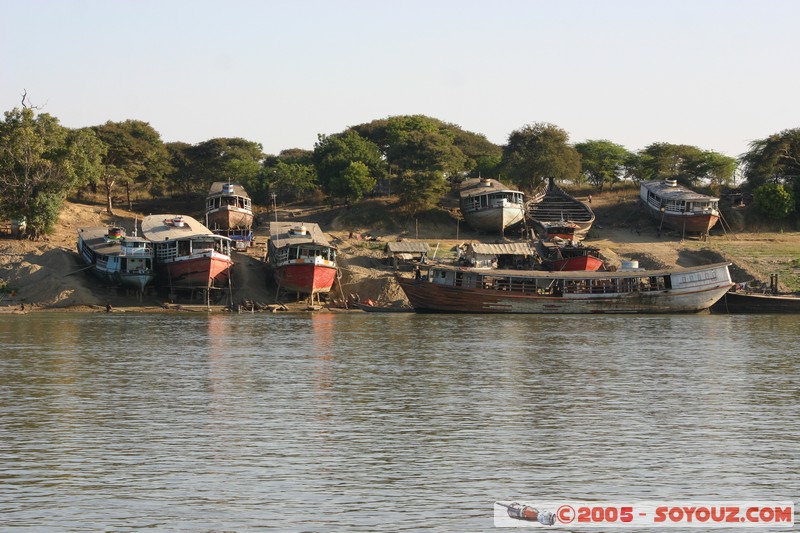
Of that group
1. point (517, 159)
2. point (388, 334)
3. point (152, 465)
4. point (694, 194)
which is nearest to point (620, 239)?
point (694, 194)

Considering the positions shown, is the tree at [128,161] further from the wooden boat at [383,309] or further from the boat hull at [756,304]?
the boat hull at [756,304]

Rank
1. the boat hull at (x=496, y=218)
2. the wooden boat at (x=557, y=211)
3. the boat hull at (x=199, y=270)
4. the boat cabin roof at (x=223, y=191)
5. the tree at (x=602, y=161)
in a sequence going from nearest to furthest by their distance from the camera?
1. the boat hull at (x=199, y=270)
2. the wooden boat at (x=557, y=211)
3. the boat hull at (x=496, y=218)
4. the boat cabin roof at (x=223, y=191)
5. the tree at (x=602, y=161)

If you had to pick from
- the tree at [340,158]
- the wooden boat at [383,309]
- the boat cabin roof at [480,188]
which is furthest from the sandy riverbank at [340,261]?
the tree at [340,158]

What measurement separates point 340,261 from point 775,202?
35753 mm

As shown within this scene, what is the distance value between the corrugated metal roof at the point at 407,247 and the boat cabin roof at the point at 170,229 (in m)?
11.4

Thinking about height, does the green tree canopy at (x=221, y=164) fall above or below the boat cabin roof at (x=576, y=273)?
above

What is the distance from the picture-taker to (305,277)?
69.6m

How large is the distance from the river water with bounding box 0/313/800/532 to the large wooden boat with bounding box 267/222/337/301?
15.3m

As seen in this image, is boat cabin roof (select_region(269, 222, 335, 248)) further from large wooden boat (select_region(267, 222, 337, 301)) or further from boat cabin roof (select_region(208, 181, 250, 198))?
boat cabin roof (select_region(208, 181, 250, 198))

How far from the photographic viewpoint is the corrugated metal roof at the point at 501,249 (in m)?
73.9

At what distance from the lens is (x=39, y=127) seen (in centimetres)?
8381

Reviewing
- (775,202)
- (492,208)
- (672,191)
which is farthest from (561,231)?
(775,202)

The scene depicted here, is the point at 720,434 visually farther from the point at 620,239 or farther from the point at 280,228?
the point at 620,239

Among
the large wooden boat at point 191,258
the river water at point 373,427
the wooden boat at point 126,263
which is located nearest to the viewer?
the river water at point 373,427
